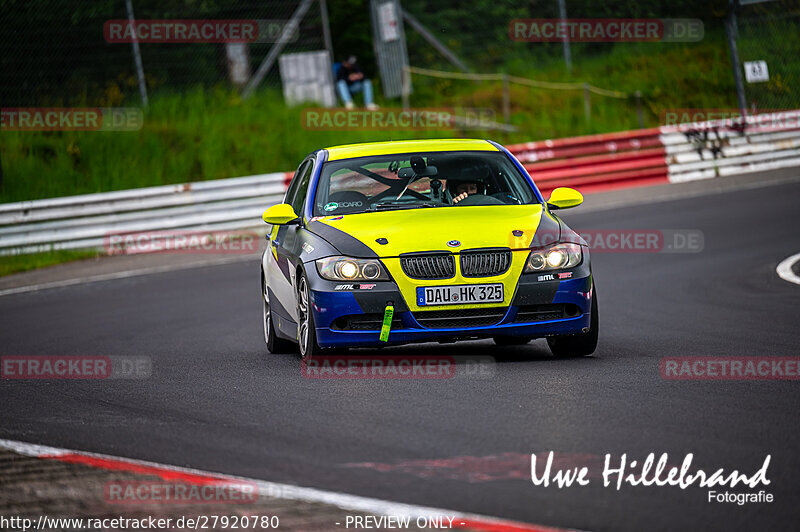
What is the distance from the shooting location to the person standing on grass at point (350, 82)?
2867cm

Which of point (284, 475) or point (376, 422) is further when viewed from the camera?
point (376, 422)

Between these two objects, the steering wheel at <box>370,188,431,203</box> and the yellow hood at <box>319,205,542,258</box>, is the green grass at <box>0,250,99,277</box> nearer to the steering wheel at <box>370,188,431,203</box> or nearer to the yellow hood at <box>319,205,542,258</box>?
the steering wheel at <box>370,188,431,203</box>

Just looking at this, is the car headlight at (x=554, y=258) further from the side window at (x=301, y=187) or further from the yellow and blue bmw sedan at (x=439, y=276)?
the side window at (x=301, y=187)

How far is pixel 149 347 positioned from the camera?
11305mm

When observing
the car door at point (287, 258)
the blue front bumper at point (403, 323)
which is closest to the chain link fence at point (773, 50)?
the car door at point (287, 258)

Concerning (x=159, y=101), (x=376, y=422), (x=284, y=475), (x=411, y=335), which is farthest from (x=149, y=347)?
(x=159, y=101)

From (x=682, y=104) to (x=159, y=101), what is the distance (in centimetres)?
1195

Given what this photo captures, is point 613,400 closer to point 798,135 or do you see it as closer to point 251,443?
point 251,443

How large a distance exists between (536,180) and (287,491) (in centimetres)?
1875

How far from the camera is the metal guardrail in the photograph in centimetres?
2070

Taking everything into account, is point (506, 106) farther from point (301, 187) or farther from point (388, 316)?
point (388, 316)

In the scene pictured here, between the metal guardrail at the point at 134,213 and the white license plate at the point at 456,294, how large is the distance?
1344 centimetres

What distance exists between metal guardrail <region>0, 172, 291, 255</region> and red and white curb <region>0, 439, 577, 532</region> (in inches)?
576

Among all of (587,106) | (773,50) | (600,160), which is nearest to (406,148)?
(600,160)
